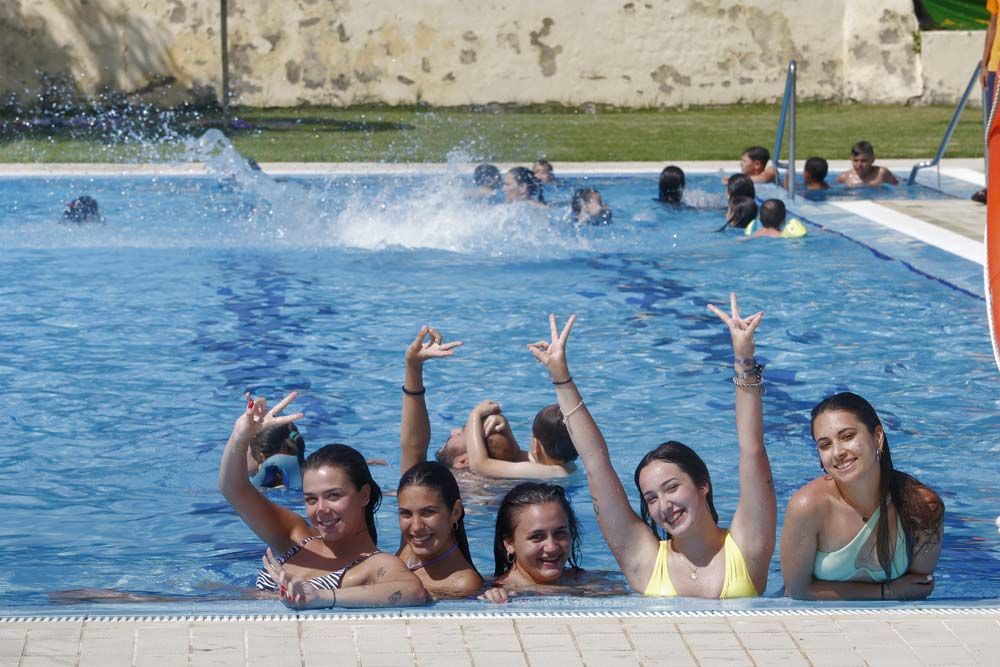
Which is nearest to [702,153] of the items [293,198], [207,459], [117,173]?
[293,198]

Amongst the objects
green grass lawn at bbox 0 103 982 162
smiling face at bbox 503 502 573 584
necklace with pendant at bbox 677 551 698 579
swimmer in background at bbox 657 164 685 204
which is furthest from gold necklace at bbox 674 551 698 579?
green grass lawn at bbox 0 103 982 162

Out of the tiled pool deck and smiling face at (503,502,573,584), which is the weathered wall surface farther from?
the tiled pool deck

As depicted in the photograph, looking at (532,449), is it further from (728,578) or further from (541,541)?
(728,578)

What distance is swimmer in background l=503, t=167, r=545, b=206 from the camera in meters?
12.2

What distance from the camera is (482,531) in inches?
215

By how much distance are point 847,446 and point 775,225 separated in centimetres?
739

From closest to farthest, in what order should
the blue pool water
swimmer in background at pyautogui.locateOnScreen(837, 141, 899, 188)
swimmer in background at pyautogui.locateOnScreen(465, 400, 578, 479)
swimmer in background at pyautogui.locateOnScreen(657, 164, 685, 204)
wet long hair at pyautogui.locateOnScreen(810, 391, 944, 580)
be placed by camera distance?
1. wet long hair at pyautogui.locateOnScreen(810, 391, 944, 580)
2. the blue pool water
3. swimmer in background at pyautogui.locateOnScreen(465, 400, 578, 479)
4. swimmer in background at pyautogui.locateOnScreen(657, 164, 685, 204)
5. swimmer in background at pyautogui.locateOnScreen(837, 141, 899, 188)

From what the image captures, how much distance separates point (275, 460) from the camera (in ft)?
19.1

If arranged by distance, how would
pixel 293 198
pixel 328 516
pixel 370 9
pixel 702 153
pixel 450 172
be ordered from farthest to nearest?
pixel 370 9 → pixel 702 153 → pixel 450 172 → pixel 293 198 → pixel 328 516

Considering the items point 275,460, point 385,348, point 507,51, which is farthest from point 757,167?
point 275,460

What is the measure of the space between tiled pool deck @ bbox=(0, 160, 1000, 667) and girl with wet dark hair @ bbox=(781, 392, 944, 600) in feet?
1.10

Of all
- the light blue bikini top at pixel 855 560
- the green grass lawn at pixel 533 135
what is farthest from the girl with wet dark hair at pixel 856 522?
the green grass lawn at pixel 533 135

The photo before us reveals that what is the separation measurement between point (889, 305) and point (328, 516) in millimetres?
5755

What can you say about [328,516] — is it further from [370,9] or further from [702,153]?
[370,9]
